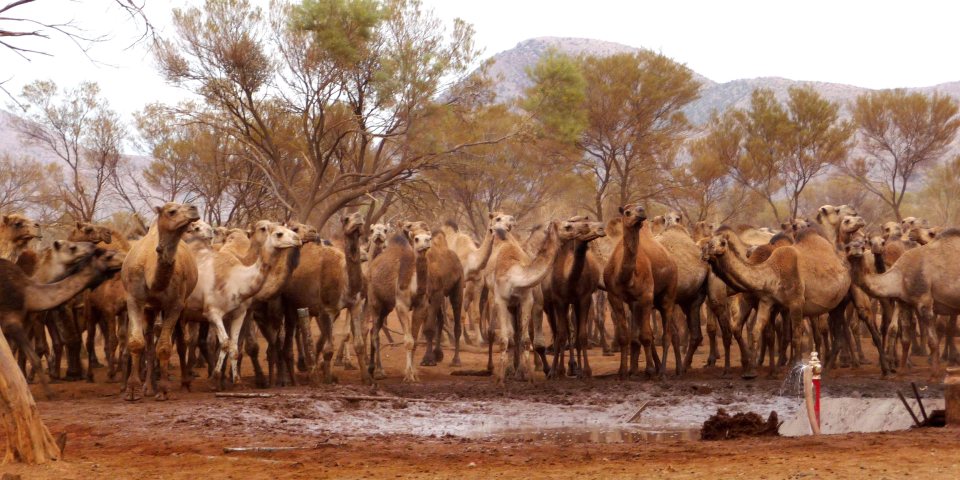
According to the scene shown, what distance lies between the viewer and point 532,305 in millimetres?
16828

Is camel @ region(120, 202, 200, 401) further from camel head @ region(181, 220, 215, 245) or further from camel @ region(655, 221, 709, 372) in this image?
camel @ region(655, 221, 709, 372)

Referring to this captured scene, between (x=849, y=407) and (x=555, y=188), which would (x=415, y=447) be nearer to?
(x=849, y=407)

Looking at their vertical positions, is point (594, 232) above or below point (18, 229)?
below

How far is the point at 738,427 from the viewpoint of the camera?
36.1ft

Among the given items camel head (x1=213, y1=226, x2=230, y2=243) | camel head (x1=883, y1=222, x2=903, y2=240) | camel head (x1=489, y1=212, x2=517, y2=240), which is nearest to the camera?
camel head (x1=489, y1=212, x2=517, y2=240)

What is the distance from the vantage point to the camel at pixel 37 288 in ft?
45.1

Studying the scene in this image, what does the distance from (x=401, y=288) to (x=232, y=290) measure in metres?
2.53

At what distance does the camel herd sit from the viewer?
46.7 feet

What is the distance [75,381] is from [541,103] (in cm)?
2594

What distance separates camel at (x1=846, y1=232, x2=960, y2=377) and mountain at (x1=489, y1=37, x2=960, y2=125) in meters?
106

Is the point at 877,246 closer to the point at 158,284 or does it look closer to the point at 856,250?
the point at 856,250

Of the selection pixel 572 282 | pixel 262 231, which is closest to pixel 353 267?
pixel 262 231

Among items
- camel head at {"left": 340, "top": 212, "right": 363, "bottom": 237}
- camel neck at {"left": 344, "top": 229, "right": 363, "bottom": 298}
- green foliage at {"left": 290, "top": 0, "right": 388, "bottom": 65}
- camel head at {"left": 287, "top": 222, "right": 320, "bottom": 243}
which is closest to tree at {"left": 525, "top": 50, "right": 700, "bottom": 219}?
green foliage at {"left": 290, "top": 0, "right": 388, "bottom": 65}

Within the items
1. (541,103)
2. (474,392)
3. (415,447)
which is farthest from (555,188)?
(415,447)
